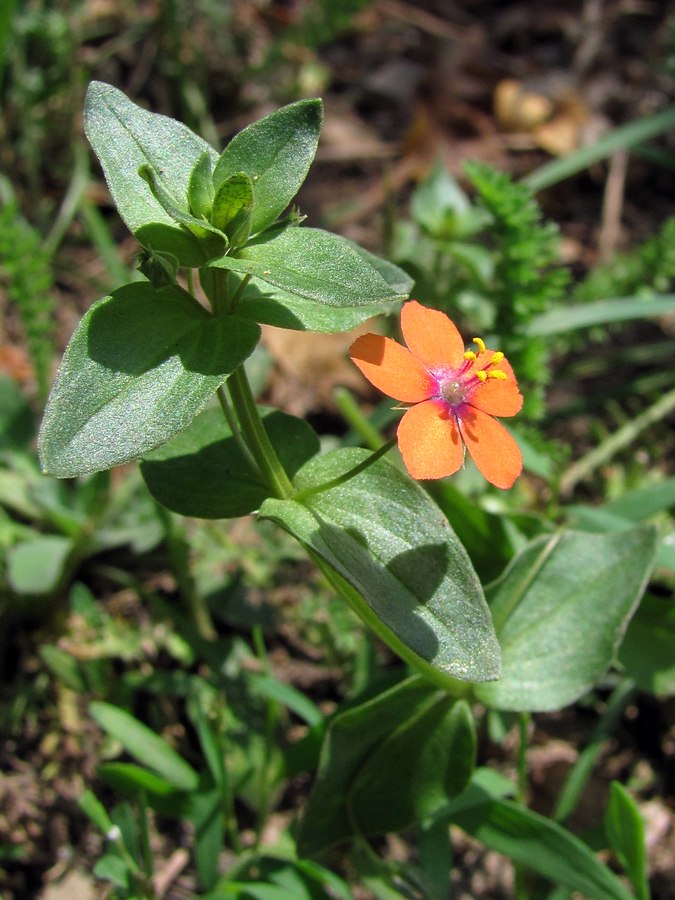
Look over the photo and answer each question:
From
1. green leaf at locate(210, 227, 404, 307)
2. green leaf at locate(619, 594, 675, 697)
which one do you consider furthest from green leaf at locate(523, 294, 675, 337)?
green leaf at locate(210, 227, 404, 307)

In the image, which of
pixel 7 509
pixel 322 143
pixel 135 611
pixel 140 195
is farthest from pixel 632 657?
pixel 322 143

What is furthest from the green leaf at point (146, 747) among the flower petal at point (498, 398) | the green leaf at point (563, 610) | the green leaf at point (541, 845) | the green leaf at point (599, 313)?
the green leaf at point (599, 313)

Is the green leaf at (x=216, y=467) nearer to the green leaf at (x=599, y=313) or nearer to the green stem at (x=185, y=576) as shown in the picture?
the green stem at (x=185, y=576)

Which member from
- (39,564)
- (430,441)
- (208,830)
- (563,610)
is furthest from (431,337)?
(39,564)

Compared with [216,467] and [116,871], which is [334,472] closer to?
[216,467]

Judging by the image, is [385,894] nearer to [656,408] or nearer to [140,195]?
[140,195]
